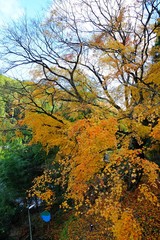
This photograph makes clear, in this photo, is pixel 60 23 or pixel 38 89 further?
pixel 38 89

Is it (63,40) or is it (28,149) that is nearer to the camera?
(63,40)

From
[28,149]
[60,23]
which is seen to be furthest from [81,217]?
[60,23]

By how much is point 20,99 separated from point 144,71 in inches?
219

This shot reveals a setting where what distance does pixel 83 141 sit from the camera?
553 centimetres

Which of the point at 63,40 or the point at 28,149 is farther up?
the point at 63,40

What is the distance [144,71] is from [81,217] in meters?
7.02

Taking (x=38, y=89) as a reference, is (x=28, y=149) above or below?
below

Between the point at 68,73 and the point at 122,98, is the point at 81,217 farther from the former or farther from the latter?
the point at 68,73

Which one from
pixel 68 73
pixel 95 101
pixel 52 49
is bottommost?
pixel 95 101

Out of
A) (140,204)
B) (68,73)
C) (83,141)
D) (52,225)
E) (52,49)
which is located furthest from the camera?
(52,225)

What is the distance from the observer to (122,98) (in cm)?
943

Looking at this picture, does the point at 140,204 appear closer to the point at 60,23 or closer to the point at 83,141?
the point at 83,141

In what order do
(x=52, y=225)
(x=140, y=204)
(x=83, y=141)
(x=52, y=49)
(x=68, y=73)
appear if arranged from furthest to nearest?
(x=52, y=225) < (x=68, y=73) < (x=52, y=49) < (x=140, y=204) < (x=83, y=141)

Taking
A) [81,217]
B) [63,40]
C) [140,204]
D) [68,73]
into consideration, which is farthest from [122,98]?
[81,217]
